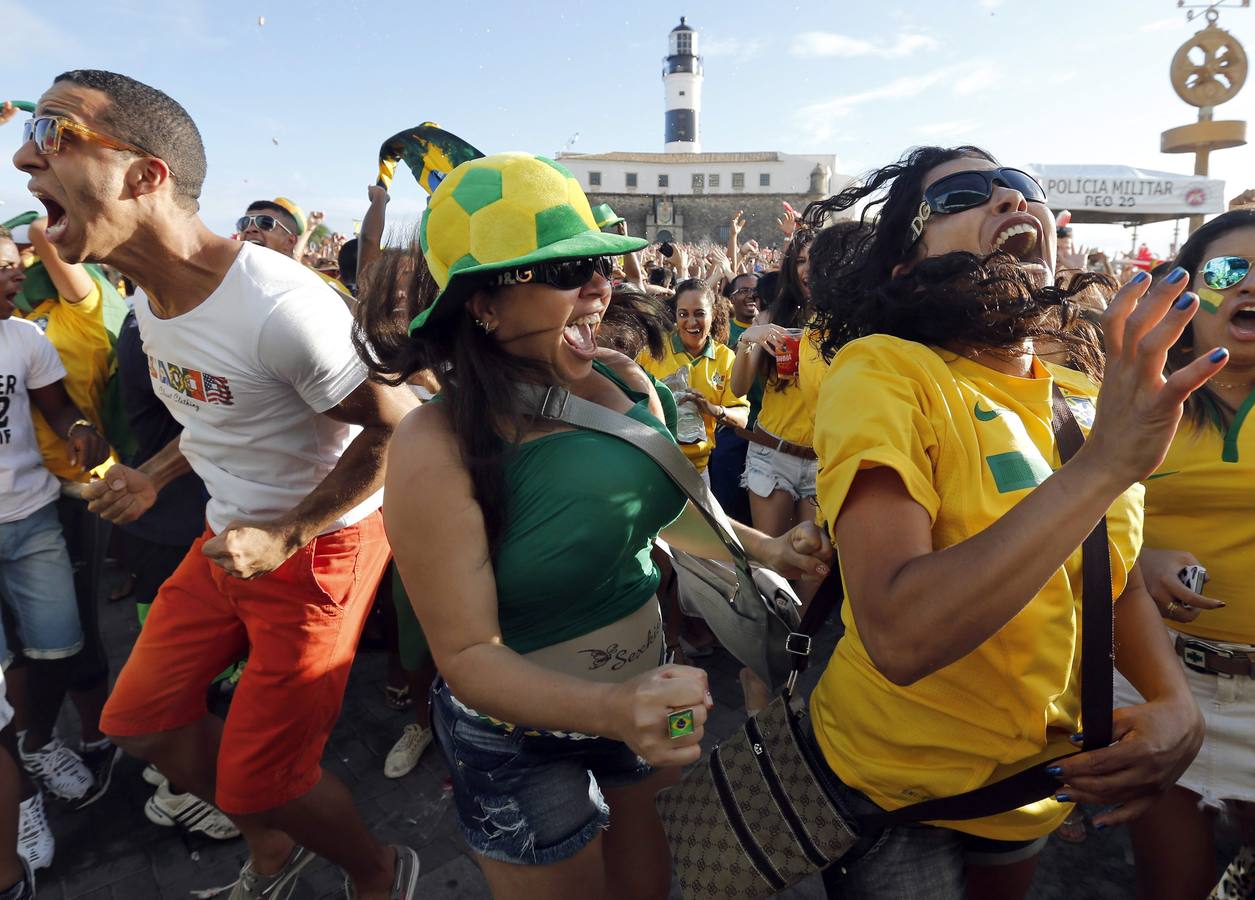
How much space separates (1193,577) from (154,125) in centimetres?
304

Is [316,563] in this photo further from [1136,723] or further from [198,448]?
[1136,723]

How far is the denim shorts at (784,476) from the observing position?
4117mm

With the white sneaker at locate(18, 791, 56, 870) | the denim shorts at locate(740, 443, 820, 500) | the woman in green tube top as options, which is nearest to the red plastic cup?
the denim shorts at locate(740, 443, 820, 500)

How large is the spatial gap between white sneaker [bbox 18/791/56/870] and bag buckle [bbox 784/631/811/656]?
2865 mm

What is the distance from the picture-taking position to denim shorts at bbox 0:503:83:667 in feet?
9.43

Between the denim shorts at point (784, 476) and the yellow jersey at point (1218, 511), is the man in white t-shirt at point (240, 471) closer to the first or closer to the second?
the yellow jersey at point (1218, 511)

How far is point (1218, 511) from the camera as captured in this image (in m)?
1.99

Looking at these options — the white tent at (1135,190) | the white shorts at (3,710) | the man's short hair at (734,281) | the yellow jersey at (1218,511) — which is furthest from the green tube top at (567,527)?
the white tent at (1135,190)

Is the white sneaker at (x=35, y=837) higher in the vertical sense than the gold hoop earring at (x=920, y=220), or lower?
lower

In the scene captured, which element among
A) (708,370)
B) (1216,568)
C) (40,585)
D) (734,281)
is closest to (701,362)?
(708,370)

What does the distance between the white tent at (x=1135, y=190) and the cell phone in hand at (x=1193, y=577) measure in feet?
71.7

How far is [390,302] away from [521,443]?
510mm

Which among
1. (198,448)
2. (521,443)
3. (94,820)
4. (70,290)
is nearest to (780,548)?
(521,443)

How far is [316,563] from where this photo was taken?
2.08 metres
